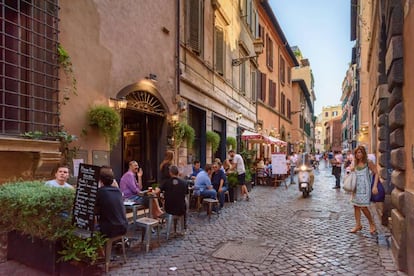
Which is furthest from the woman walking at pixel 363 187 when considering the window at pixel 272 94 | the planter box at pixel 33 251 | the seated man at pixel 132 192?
Answer: the window at pixel 272 94

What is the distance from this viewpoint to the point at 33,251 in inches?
181

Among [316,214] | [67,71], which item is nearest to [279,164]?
[316,214]

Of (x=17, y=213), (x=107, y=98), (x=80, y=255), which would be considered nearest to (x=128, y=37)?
(x=107, y=98)

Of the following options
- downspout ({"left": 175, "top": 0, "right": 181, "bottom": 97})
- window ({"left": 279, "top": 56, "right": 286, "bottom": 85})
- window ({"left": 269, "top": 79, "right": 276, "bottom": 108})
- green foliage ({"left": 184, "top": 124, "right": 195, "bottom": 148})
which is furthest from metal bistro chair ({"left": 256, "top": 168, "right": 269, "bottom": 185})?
window ({"left": 279, "top": 56, "right": 286, "bottom": 85})

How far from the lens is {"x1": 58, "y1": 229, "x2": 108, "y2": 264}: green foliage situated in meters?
4.27

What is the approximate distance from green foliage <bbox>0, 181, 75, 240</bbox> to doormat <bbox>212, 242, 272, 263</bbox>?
90.2 inches

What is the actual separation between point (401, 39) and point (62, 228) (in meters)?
5.19

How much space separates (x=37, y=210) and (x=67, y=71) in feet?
9.48

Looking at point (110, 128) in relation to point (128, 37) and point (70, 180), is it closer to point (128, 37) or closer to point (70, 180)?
point (70, 180)

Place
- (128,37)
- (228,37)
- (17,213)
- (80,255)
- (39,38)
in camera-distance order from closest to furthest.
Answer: (80,255) → (17,213) → (39,38) → (128,37) → (228,37)

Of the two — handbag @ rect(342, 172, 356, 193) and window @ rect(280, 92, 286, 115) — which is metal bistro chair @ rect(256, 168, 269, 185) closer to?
handbag @ rect(342, 172, 356, 193)

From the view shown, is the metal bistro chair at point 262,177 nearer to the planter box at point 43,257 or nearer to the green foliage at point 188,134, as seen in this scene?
the green foliage at point 188,134

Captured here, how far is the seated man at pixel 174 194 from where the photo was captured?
21.1ft

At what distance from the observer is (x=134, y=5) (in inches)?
331
